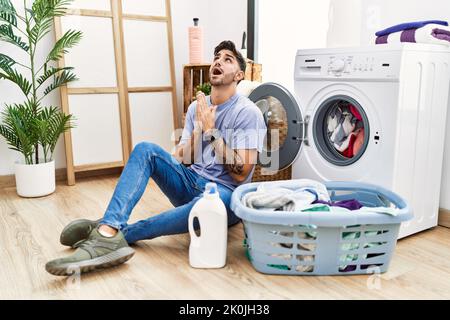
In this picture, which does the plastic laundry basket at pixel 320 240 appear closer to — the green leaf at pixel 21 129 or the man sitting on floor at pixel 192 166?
the man sitting on floor at pixel 192 166

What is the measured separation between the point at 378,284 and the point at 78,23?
2468 mm

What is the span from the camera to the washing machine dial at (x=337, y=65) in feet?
6.45

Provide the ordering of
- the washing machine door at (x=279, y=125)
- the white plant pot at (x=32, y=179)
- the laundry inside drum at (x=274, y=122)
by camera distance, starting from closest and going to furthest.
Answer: the washing machine door at (x=279, y=125) < the laundry inside drum at (x=274, y=122) < the white plant pot at (x=32, y=179)

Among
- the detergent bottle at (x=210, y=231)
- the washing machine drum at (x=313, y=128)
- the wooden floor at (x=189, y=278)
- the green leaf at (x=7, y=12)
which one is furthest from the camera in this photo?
the green leaf at (x=7, y=12)

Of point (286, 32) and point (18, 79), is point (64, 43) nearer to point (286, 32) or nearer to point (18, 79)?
point (18, 79)

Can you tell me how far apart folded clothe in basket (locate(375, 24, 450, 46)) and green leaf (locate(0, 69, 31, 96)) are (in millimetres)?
2134

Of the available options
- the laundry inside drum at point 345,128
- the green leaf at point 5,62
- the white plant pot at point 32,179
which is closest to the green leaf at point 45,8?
the green leaf at point 5,62

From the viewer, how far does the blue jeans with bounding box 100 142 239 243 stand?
5.64 ft

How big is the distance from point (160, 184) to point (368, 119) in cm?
95

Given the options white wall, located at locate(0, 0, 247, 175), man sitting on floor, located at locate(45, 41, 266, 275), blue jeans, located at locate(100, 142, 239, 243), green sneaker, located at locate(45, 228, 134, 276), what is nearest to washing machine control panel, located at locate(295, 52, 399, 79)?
man sitting on floor, located at locate(45, 41, 266, 275)

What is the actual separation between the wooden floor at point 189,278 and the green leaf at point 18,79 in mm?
982
